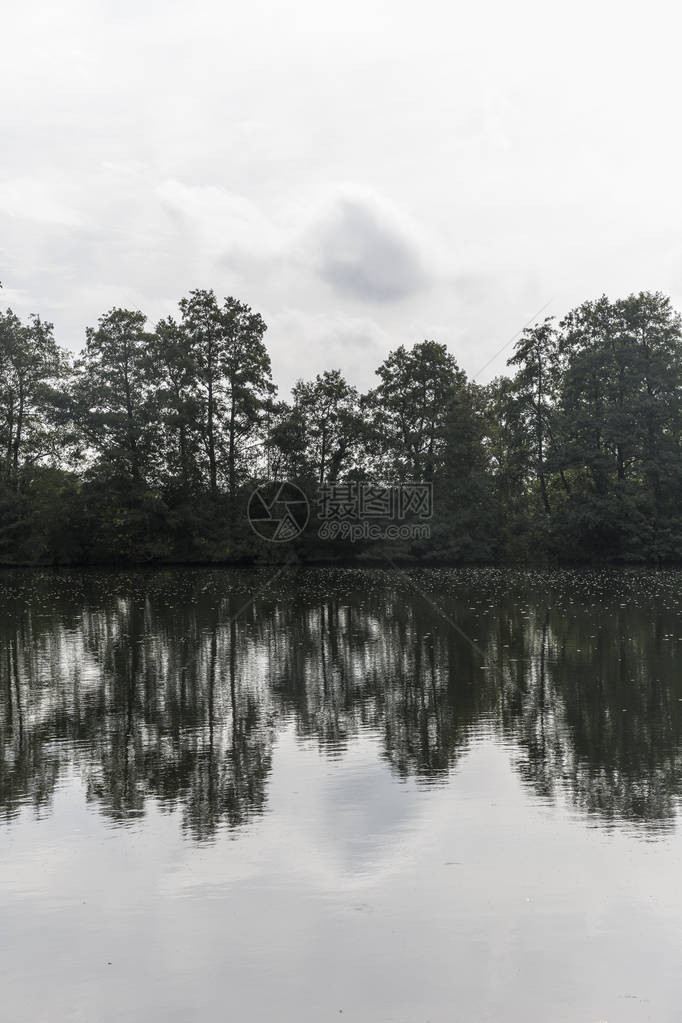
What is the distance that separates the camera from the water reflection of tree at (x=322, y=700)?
736cm

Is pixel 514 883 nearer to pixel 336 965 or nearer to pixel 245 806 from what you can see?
pixel 336 965

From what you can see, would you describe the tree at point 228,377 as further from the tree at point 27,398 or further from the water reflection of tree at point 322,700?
the water reflection of tree at point 322,700

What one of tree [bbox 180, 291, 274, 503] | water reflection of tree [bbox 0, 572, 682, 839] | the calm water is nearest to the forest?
tree [bbox 180, 291, 274, 503]

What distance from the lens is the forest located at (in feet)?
152

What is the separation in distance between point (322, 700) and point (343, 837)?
4.88 meters

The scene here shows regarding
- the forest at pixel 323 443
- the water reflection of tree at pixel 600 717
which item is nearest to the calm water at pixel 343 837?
the water reflection of tree at pixel 600 717

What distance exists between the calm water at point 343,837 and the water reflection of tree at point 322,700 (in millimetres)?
52

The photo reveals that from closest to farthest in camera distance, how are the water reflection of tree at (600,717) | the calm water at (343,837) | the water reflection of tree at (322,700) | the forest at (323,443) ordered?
1. the calm water at (343,837)
2. the water reflection of tree at (600,717)
3. the water reflection of tree at (322,700)
4. the forest at (323,443)

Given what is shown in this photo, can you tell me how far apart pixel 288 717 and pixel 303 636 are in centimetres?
745

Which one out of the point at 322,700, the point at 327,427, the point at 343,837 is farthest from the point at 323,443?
the point at 343,837

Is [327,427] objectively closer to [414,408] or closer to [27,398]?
[414,408]

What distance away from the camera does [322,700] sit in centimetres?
1092

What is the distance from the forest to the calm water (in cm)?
3379

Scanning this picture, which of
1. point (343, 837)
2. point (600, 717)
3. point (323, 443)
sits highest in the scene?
point (323, 443)
